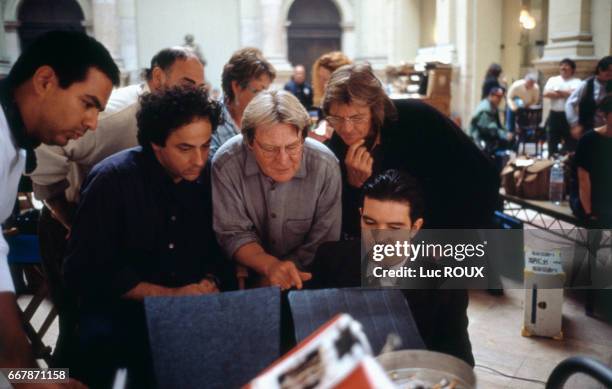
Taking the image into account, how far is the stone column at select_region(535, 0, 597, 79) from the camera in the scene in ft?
25.6

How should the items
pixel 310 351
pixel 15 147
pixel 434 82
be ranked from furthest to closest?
pixel 434 82
pixel 15 147
pixel 310 351

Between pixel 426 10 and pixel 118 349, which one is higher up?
pixel 426 10

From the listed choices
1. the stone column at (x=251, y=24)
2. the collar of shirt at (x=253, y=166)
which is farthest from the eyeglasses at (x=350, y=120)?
the stone column at (x=251, y=24)

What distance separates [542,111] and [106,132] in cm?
829

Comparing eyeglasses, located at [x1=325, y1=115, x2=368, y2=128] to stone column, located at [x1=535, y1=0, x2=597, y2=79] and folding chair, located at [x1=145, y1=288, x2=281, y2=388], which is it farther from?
stone column, located at [x1=535, y1=0, x2=597, y2=79]

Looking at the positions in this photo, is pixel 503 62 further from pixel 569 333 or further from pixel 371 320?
pixel 371 320

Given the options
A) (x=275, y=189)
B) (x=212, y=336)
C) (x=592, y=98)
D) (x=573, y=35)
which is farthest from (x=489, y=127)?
(x=212, y=336)

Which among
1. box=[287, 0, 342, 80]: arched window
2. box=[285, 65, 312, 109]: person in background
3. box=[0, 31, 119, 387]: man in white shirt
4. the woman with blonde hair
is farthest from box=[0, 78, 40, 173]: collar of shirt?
box=[287, 0, 342, 80]: arched window

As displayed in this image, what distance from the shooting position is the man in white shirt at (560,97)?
7.59 metres

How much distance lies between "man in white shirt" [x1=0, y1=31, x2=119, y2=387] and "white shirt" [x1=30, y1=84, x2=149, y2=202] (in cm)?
88

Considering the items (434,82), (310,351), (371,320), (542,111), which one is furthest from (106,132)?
(434,82)

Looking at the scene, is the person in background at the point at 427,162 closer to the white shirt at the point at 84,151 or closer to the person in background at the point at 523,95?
the white shirt at the point at 84,151

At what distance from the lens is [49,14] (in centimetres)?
1513

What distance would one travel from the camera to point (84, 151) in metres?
2.61
